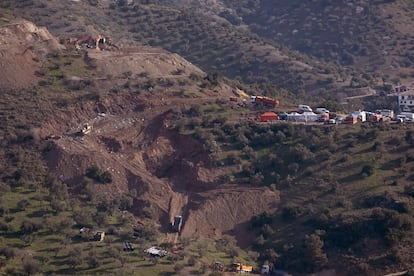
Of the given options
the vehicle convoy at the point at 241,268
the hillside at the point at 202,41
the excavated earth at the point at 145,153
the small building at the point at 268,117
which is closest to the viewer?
the vehicle convoy at the point at 241,268

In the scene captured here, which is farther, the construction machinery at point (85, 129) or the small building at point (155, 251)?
the construction machinery at point (85, 129)

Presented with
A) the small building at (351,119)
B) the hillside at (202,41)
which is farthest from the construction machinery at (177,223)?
the hillside at (202,41)

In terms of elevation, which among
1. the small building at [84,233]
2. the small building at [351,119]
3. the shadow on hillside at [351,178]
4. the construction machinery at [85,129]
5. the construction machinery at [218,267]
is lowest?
the construction machinery at [218,267]

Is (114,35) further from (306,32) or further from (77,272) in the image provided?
(77,272)

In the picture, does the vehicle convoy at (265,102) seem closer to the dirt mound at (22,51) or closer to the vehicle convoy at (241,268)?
the dirt mound at (22,51)

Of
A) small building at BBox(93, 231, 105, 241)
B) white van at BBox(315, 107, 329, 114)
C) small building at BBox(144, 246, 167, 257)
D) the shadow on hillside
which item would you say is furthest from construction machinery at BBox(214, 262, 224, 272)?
white van at BBox(315, 107, 329, 114)

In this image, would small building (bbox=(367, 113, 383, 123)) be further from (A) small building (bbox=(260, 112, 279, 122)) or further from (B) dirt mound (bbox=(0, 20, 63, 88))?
(B) dirt mound (bbox=(0, 20, 63, 88))

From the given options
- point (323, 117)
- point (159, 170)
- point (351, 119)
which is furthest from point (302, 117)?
point (159, 170)

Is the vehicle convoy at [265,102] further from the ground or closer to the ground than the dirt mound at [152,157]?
further from the ground
